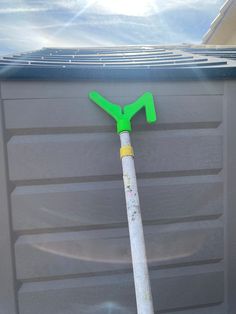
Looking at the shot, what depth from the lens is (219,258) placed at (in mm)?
1819

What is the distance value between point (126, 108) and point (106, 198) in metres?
0.50

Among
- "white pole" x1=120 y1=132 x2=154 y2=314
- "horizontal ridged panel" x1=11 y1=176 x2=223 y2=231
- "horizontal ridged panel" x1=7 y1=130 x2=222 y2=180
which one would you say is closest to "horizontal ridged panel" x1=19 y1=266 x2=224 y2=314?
"horizontal ridged panel" x1=11 y1=176 x2=223 y2=231

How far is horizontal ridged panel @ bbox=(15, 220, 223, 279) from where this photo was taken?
1.68 meters

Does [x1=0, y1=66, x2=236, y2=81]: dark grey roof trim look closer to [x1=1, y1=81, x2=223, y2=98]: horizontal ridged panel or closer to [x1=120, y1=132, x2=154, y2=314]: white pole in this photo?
A: [x1=1, y1=81, x2=223, y2=98]: horizontal ridged panel

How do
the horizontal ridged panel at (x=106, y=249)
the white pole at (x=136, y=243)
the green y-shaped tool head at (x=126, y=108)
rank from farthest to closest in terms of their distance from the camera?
the horizontal ridged panel at (x=106, y=249) → the green y-shaped tool head at (x=126, y=108) → the white pole at (x=136, y=243)

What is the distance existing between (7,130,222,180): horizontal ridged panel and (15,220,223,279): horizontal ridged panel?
34 cm

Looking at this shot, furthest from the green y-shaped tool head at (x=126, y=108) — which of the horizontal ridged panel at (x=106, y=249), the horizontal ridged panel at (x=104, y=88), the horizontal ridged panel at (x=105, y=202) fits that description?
the horizontal ridged panel at (x=106, y=249)

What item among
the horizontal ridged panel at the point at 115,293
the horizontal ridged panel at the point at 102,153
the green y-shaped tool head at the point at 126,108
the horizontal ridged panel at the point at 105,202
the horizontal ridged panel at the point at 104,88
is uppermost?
the horizontal ridged panel at the point at 104,88

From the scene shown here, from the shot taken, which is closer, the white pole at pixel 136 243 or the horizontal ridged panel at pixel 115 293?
the white pole at pixel 136 243

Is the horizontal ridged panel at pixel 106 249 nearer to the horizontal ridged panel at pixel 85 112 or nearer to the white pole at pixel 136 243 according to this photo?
the white pole at pixel 136 243

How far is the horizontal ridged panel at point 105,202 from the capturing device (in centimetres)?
167

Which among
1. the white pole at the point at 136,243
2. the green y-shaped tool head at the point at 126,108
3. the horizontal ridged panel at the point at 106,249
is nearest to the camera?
the white pole at the point at 136,243

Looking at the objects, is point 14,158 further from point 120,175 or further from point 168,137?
point 168,137

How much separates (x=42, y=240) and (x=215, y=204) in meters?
1.00
